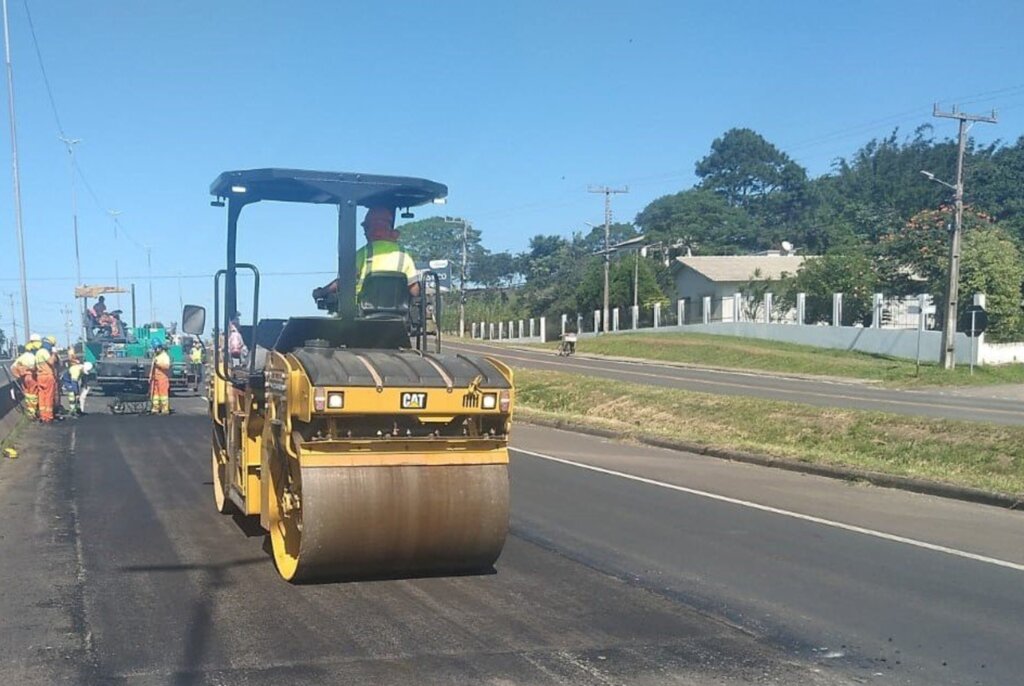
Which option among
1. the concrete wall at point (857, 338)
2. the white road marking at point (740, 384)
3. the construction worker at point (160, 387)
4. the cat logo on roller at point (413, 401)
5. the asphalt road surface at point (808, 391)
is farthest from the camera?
the concrete wall at point (857, 338)

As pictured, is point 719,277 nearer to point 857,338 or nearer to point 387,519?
point 857,338

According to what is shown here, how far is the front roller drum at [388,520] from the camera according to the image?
6.82 metres

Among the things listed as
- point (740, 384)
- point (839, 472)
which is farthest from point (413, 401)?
point (740, 384)

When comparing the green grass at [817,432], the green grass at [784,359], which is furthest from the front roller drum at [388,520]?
the green grass at [784,359]

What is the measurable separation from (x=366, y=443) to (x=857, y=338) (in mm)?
45109

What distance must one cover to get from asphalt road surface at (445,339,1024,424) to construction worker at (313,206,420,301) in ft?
48.9

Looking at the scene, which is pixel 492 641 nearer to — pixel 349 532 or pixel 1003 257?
pixel 349 532

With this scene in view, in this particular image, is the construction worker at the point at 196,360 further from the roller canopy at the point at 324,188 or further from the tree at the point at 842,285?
the tree at the point at 842,285

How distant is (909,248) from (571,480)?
4689 centimetres

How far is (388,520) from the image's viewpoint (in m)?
6.93

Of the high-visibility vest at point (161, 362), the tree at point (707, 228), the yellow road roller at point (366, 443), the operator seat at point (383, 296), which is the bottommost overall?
the high-visibility vest at point (161, 362)

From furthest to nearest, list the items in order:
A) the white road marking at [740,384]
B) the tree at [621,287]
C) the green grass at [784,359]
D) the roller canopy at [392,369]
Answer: the tree at [621,287] → the green grass at [784,359] → the white road marking at [740,384] → the roller canopy at [392,369]

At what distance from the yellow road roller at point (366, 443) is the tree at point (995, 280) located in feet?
137

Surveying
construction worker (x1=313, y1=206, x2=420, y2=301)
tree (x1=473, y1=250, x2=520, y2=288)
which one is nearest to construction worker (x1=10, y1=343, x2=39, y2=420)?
construction worker (x1=313, y1=206, x2=420, y2=301)
